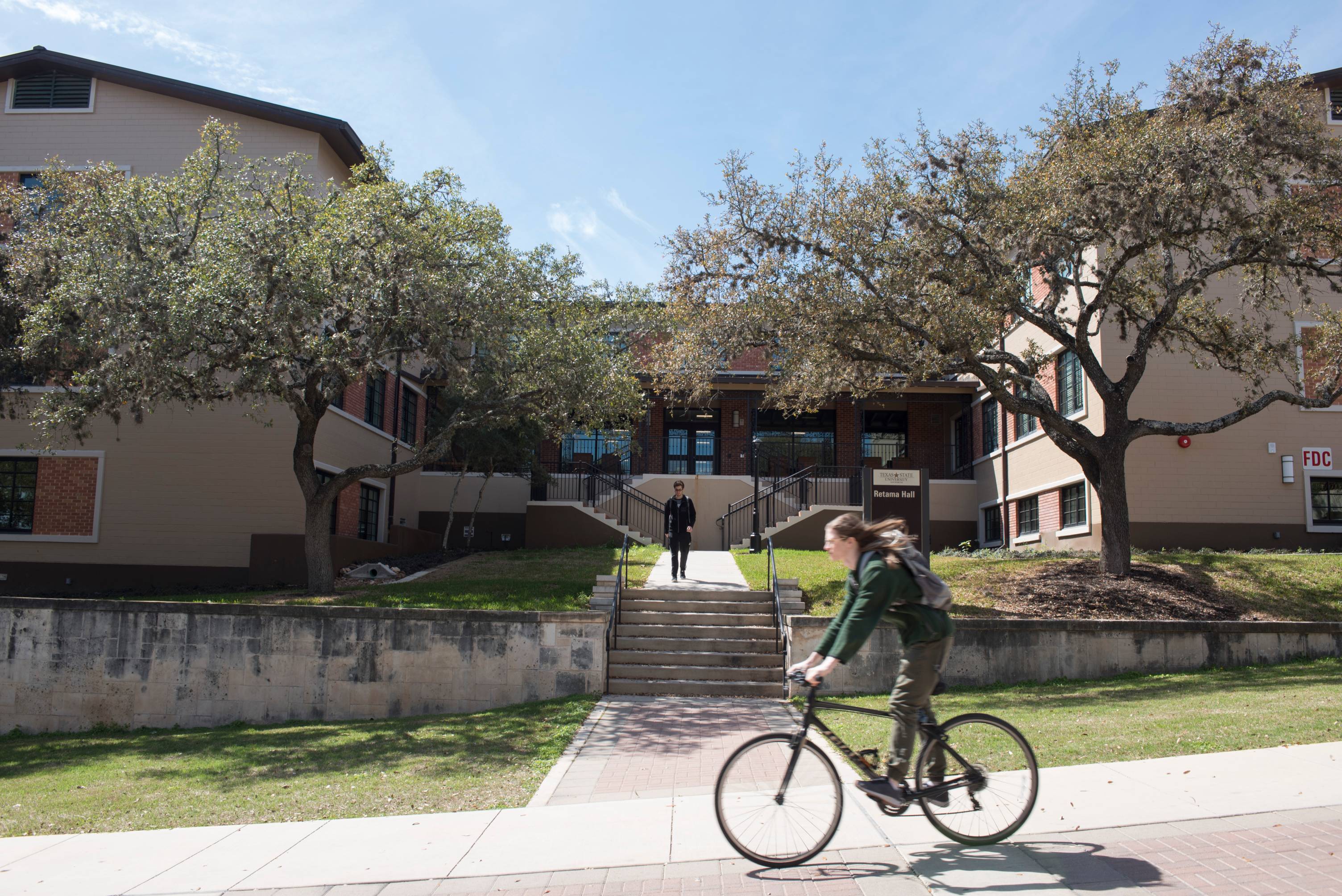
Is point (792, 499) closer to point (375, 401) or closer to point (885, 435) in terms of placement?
point (885, 435)

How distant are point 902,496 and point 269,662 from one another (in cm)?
847

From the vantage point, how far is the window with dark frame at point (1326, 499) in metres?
18.3

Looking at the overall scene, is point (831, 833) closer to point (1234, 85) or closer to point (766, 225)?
point (766, 225)

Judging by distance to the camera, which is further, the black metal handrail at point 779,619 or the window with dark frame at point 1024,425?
the window with dark frame at point 1024,425

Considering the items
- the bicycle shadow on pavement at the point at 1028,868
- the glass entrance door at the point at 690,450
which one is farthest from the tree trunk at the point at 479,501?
the bicycle shadow on pavement at the point at 1028,868

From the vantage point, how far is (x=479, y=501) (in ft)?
75.3

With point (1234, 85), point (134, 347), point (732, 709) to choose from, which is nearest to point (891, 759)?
point (732, 709)

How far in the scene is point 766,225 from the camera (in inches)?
558

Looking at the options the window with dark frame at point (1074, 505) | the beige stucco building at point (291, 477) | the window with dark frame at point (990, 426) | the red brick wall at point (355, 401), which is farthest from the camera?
the window with dark frame at point (990, 426)

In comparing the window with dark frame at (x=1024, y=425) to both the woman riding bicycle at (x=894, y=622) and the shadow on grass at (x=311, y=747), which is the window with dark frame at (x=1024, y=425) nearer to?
the shadow on grass at (x=311, y=747)

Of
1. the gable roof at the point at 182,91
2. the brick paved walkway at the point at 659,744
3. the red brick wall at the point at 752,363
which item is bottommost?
the brick paved walkway at the point at 659,744

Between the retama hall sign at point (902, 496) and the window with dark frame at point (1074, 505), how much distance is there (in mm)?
8059

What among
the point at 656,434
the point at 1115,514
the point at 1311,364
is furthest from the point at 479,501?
the point at 1311,364

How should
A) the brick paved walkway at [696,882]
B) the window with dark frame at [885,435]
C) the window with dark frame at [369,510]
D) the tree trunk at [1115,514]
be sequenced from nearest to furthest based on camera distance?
the brick paved walkway at [696,882], the tree trunk at [1115,514], the window with dark frame at [369,510], the window with dark frame at [885,435]
